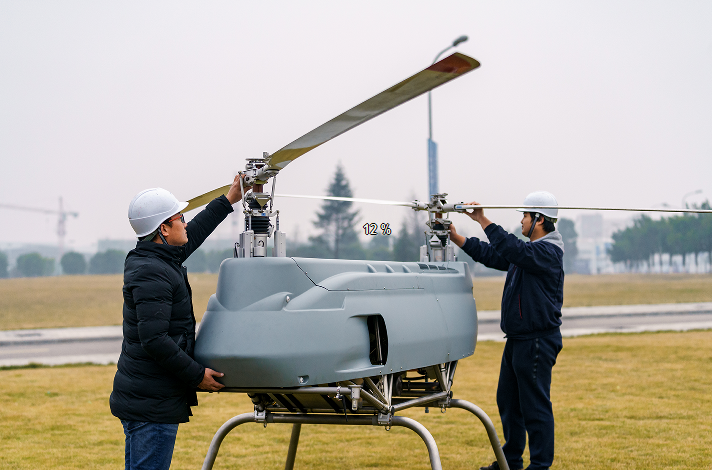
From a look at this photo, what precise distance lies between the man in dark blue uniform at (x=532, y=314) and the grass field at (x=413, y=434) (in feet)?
3.50

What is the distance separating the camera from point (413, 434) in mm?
7098

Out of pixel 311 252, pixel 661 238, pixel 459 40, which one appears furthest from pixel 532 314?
pixel 661 238

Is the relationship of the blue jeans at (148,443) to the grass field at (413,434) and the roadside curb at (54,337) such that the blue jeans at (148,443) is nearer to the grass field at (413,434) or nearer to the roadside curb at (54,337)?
the grass field at (413,434)

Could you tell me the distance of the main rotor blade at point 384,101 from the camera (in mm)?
2586

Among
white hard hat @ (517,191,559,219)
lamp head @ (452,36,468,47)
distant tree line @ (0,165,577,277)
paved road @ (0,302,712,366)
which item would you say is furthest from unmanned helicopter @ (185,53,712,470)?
distant tree line @ (0,165,577,277)

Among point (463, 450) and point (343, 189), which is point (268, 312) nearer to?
point (463, 450)

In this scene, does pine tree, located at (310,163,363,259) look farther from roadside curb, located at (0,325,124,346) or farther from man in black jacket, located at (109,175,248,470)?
man in black jacket, located at (109,175,248,470)

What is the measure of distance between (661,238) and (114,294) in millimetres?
54052

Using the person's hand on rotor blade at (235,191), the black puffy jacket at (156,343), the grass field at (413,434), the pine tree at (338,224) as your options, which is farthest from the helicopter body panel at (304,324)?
the pine tree at (338,224)

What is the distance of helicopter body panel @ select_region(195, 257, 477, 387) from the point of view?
2902 mm

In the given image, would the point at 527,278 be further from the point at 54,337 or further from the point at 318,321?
the point at 54,337

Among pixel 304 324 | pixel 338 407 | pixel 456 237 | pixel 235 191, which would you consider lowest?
pixel 338 407

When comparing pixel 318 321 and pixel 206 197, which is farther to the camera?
pixel 206 197

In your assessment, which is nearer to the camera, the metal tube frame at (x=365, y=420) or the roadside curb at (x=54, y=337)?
the metal tube frame at (x=365, y=420)
